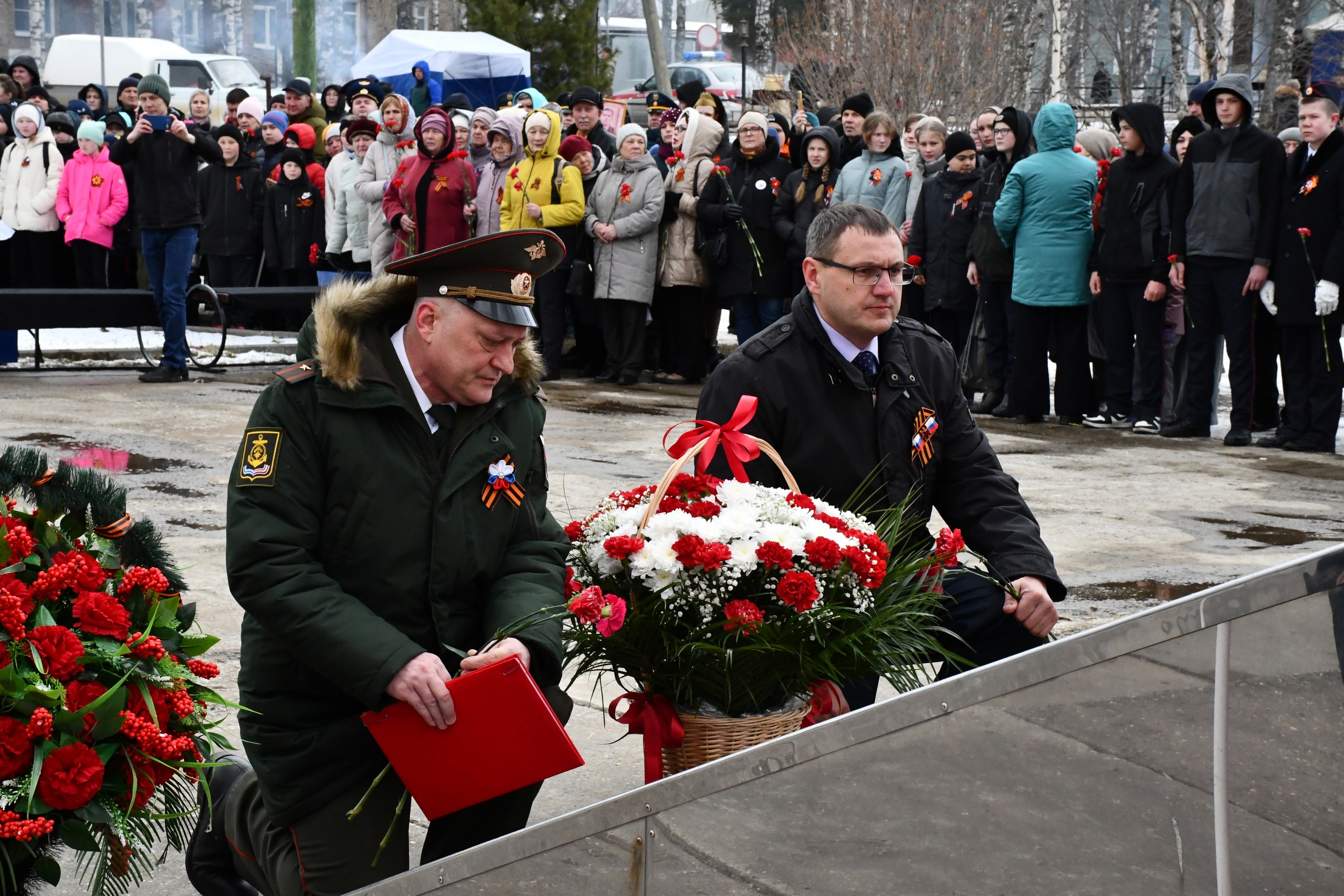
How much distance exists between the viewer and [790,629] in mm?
2926

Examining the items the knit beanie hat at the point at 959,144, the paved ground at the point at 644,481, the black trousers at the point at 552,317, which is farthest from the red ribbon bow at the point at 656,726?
the black trousers at the point at 552,317

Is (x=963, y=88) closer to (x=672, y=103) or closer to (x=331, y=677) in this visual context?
(x=672, y=103)

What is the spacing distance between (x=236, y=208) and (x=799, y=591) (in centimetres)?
1432

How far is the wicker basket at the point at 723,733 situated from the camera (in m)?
2.91

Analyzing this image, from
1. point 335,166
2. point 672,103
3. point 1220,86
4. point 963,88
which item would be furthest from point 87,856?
point 963,88

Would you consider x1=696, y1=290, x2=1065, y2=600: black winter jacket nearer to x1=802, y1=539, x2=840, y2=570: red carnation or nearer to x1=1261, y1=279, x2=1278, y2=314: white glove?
x1=802, y1=539, x2=840, y2=570: red carnation

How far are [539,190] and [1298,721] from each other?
11.4m

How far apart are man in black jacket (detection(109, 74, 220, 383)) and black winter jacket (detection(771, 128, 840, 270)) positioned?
452 centimetres

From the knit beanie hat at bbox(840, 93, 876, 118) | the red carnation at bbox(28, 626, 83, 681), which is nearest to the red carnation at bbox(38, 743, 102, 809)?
the red carnation at bbox(28, 626, 83, 681)

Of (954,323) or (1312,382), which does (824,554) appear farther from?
(954,323)

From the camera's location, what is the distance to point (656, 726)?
9.86 ft

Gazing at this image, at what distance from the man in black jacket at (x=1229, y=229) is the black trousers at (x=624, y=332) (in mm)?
4532

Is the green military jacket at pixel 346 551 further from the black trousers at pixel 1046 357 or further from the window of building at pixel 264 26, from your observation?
the window of building at pixel 264 26

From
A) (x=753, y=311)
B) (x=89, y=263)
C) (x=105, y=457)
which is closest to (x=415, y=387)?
(x=105, y=457)
